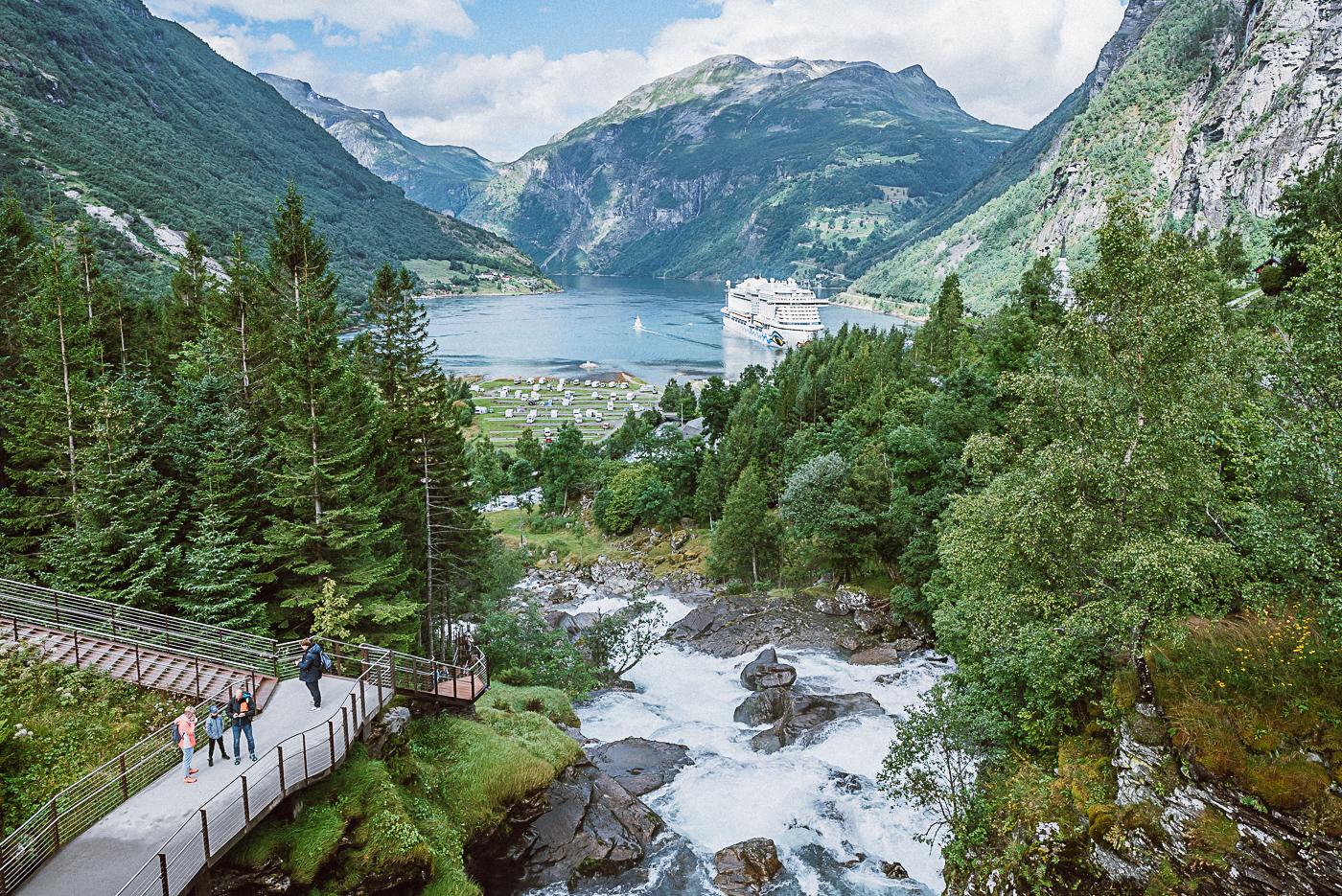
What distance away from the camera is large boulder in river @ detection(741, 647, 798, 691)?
34625 mm

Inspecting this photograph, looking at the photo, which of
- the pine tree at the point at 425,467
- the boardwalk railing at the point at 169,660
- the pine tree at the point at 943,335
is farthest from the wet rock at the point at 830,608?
the boardwalk railing at the point at 169,660

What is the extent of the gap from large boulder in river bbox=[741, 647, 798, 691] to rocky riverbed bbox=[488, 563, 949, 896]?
0.10m

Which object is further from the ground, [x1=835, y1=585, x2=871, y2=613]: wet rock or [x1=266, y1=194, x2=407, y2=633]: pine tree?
[x1=266, y1=194, x2=407, y2=633]: pine tree

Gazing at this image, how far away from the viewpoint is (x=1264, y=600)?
585 inches

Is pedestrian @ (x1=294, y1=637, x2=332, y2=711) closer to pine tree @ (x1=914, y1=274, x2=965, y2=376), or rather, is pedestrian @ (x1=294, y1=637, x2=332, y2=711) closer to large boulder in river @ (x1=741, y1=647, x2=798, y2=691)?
large boulder in river @ (x1=741, y1=647, x2=798, y2=691)

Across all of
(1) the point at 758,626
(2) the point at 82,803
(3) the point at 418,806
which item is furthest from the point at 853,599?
(2) the point at 82,803

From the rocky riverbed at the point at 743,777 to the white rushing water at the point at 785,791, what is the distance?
0.20 ft

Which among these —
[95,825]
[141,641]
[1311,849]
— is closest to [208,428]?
[141,641]

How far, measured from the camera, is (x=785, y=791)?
25.1m

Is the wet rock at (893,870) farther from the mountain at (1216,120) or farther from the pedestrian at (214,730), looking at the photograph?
the mountain at (1216,120)

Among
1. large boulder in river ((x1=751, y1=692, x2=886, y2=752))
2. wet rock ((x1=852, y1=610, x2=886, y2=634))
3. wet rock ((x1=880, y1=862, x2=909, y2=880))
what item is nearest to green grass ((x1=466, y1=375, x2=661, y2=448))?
wet rock ((x1=852, y1=610, x2=886, y2=634))

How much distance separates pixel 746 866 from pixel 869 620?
23.6 meters

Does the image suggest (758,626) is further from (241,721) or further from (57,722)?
(57,722)

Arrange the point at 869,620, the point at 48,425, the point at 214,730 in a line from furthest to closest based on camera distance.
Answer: the point at 869,620 < the point at 48,425 < the point at 214,730
